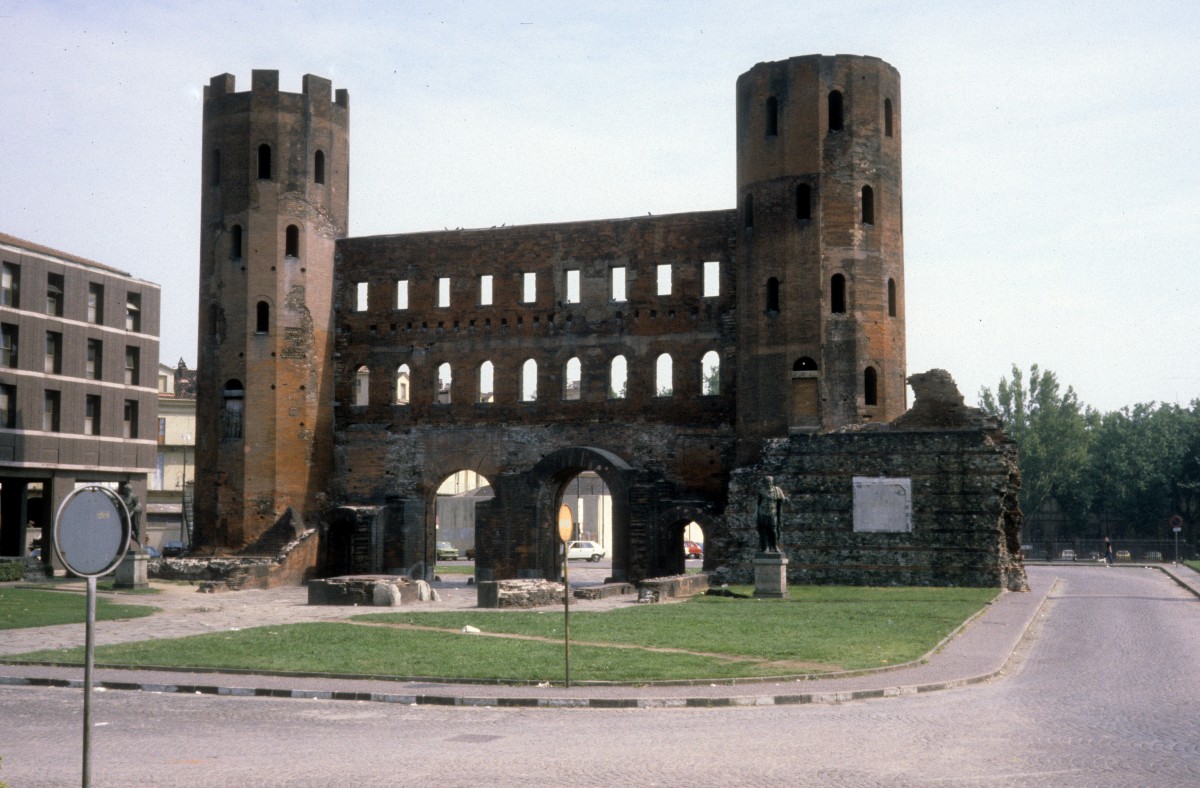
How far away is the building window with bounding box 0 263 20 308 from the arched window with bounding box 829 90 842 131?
90.0 feet

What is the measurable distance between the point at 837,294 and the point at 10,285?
27530 mm

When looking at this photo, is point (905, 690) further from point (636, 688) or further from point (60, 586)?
point (60, 586)

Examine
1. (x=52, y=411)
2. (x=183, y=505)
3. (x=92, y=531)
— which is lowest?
(x=183, y=505)

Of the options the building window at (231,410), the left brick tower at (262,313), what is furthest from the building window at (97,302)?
the building window at (231,410)

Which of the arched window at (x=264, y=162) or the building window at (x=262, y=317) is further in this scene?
the arched window at (x=264, y=162)

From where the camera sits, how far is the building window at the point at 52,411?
44.7 m

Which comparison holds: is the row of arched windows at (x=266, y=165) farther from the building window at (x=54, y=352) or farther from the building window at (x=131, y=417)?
the building window at (x=131, y=417)

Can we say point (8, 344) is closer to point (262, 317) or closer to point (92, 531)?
point (262, 317)

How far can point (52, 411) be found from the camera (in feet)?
148

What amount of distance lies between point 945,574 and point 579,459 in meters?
11.2

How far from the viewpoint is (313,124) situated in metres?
41.4

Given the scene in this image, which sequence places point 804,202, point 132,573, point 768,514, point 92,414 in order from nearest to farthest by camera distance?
point 768,514 → point 132,573 → point 804,202 → point 92,414

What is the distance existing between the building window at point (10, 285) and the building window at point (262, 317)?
9459 millimetres

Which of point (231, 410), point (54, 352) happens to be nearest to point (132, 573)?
point (231, 410)
